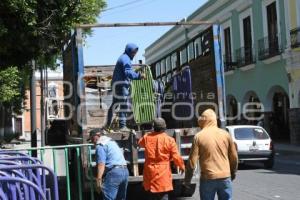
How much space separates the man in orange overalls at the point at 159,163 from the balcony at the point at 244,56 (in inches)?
1019

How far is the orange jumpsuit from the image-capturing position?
812cm

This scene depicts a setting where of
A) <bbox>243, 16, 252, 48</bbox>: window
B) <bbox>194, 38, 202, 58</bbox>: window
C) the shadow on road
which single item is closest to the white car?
the shadow on road

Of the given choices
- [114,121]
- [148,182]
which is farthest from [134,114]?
[148,182]

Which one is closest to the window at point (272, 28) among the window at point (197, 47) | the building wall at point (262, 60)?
the building wall at point (262, 60)

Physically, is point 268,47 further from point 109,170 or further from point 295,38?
point 109,170

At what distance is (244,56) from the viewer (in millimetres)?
34656

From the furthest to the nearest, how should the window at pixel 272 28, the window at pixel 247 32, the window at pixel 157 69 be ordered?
1. the window at pixel 247 32
2. the window at pixel 272 28
3. the window at pixel 157 69

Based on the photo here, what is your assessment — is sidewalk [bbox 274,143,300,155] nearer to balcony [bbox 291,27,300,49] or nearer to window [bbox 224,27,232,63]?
balcony [bbox 291,27,300,49]

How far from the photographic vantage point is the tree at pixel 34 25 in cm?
1109

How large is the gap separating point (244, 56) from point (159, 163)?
27223 mm

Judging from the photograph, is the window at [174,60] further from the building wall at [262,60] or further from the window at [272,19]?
the window at [272,19]

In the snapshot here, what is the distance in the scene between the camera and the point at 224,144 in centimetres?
715

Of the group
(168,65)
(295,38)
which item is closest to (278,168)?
(168,65)

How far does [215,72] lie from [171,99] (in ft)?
7.73
